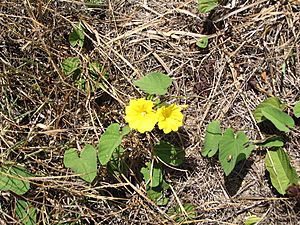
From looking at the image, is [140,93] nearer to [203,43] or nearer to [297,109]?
[203,43]

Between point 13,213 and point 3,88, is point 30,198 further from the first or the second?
point 3,88

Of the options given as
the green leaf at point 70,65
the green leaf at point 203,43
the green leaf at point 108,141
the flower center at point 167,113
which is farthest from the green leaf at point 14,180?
the green leaf at point 203,43

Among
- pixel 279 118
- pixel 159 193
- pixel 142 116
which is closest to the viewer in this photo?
pixel 142 116

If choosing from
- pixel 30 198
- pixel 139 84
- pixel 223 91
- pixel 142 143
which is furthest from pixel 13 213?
pixel 223 91

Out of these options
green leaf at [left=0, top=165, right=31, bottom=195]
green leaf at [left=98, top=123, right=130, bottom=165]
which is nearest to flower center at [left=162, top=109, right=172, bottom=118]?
green leaf at [left=98, top=123, right=130, bottom=165]

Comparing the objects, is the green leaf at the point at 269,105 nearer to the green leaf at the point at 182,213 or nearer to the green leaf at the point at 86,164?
the green leaf at the point at 182,213

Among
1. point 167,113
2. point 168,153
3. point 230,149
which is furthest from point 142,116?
point 230,149

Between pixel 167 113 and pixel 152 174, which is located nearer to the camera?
pixel 167 113

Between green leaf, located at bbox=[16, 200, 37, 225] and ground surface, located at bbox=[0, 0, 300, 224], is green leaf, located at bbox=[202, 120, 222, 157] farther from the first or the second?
green leaf, located at bbox=[16, 200, 37, 225]
